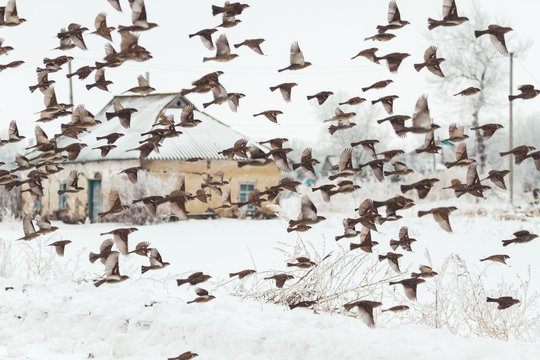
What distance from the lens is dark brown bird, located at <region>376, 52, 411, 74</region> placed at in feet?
10.4

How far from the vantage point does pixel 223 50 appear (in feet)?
9.59

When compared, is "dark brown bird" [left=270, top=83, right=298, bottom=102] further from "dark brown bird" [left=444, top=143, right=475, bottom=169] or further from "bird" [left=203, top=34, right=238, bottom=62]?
"dark brown bird" [left=444, top=143, right=475, bottom=169]

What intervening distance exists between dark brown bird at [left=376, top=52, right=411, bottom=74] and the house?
46.3 ft

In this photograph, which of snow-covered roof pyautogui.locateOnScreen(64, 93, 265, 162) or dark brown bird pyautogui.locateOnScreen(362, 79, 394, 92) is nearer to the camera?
dark brown bird pyautogui.locateOnScreen(362, 79, 394, 92)

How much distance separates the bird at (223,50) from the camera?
9.55 feet

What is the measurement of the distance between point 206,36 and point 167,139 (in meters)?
16.2

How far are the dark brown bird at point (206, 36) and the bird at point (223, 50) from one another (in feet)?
0.24

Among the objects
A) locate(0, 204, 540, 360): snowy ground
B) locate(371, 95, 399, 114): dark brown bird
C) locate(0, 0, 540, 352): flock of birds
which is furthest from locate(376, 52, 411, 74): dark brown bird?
locate(0, 204, 540, 360): snowy ground

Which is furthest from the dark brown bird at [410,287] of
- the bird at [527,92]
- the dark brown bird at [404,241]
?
the bird at [527,92]

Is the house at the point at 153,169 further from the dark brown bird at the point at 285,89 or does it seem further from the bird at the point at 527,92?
the bird at the point at 527,92

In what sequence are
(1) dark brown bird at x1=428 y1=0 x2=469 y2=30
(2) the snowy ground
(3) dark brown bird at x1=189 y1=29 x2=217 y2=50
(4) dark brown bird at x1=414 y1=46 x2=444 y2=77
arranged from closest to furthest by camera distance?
1. (1) dark brown bird at x1=428 y1=0 x2=469 y2=30
2. (3) dark brown bird at x1=189 y1=29 x2=217 y2=50
3. (4) dark brown bird at x1=414 y1=46 x2=444 y2=77
4. (2) the snowy ground

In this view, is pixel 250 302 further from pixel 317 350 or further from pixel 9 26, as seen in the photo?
pixel 9 26

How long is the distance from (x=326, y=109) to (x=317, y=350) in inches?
1442

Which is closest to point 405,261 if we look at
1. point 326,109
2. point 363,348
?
point 363,348
